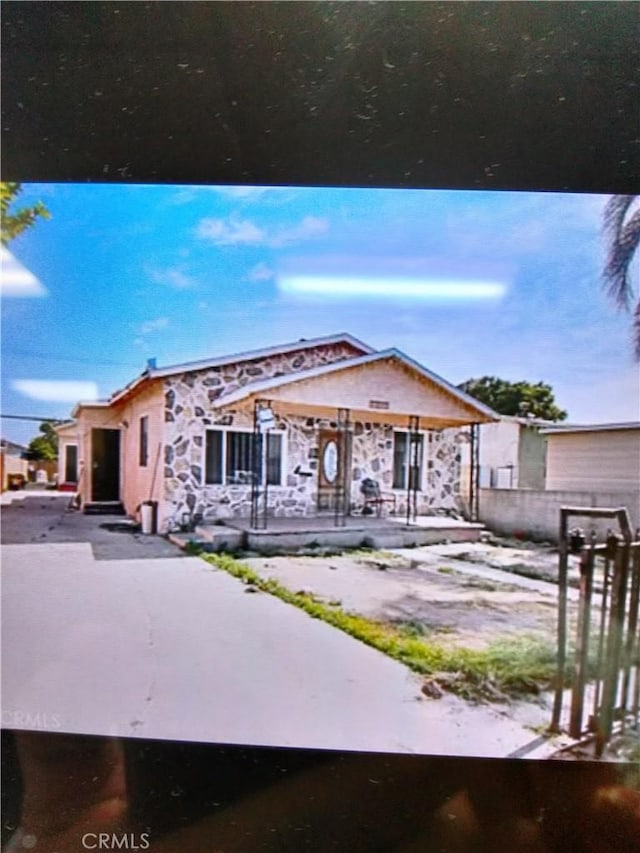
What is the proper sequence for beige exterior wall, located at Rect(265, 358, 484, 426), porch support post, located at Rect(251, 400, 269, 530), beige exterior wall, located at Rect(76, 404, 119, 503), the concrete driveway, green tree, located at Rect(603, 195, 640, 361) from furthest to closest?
porch support post, located at Rect(251, 400, 269, 530), beige exterior wall, located at Rect(265, 358, 484, 426), beige exterior wall, located at Rect(76, 404, 119, 503), the concrete driveway, green tree, located at Rect(603, 195, 640, 361)

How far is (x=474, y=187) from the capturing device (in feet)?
4.30

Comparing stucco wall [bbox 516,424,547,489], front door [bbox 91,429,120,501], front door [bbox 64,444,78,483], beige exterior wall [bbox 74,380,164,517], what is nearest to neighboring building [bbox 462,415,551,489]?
stucco wall [bbox 516,424,547,489]

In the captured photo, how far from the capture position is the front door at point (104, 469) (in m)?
1.57

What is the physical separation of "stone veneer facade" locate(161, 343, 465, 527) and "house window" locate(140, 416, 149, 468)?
65 mm

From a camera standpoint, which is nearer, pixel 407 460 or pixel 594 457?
pixel 594 457

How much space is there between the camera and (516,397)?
1.51 meters

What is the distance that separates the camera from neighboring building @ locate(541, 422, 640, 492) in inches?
54.9

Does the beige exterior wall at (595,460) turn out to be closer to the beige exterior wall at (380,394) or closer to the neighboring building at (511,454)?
the neighboring building at (511,454)

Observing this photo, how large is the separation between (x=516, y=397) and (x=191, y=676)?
1229 millimetres

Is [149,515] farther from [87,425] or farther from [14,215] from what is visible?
[14,215]

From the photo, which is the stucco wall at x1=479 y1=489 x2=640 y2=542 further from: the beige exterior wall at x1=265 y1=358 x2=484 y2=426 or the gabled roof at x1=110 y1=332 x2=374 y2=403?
the gabled roof at x1=110 y1=332 x2=374 y2=403

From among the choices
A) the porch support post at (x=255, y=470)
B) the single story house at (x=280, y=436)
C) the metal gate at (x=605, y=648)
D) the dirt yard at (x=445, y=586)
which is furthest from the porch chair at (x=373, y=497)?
the metal gate at (x=605, y=648)

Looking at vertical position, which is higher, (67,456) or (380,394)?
(380,394)

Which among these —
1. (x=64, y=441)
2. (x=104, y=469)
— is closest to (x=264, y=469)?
(x=104, y=469)
